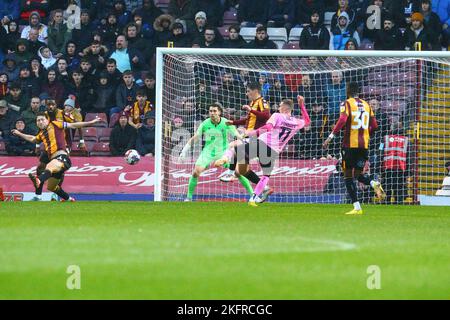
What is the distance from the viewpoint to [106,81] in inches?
1022

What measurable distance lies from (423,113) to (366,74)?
1.62 m

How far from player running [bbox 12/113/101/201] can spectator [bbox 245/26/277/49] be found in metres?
5.84

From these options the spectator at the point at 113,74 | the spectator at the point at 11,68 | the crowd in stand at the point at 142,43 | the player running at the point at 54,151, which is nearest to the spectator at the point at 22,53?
the crowd in stand at the point at 142,43

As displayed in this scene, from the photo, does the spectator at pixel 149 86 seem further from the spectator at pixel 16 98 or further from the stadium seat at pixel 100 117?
the spectator at pixel 16 98

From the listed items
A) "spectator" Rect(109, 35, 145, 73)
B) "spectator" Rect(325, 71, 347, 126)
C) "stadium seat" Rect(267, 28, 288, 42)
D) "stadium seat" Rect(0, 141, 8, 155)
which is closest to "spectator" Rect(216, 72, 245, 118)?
"spectator" Rect(325, 71, 347, 126)

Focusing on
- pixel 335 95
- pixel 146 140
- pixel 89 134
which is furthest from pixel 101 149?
pixel 335 95

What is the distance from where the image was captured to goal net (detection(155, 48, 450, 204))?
22781mm

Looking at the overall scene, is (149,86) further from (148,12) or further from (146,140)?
(148,12)

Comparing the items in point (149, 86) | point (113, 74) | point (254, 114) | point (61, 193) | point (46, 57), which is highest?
point (46, 57)

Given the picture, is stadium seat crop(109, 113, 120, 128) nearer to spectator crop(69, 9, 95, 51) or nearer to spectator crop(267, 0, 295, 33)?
spectator crop(69, 9, 95, 51)

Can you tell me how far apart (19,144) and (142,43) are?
4.24 metres

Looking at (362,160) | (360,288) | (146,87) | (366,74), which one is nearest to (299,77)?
(366,74)

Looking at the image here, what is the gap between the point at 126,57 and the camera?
88.1 ft
